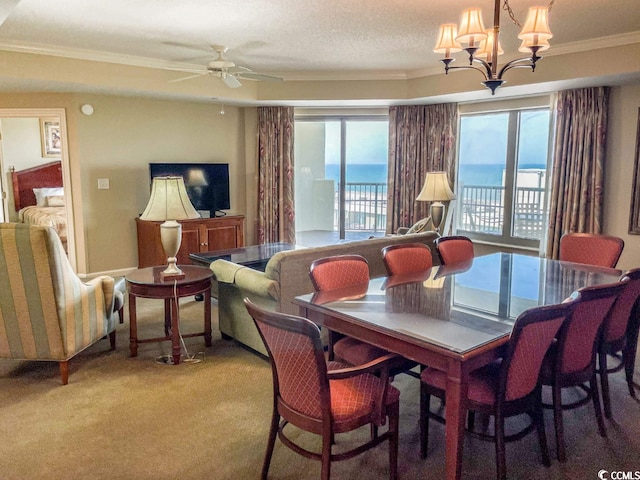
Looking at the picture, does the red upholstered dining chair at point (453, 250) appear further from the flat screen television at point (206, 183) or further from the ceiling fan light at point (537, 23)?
the flat screen television at point (206, 183)

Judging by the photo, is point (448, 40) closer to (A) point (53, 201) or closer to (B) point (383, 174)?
(B) point (383, 174)

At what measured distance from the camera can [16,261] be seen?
2.94 metres

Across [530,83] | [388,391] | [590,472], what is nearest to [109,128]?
[530,83]

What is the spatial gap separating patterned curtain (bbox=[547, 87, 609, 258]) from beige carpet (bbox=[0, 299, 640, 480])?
→ 2.61 meters

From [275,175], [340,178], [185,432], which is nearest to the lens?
[185,432]

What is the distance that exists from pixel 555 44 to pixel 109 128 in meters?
5.14

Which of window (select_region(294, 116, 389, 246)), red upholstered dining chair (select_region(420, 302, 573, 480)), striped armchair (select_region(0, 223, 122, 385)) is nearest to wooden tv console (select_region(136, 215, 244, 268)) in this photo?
window (select_region(294, 116, 389, 246))

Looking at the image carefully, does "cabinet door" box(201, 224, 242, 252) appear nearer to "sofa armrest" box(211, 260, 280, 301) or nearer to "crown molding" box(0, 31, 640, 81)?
"crown molding" box(0, 31, 640, 81)

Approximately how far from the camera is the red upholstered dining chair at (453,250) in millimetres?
3719

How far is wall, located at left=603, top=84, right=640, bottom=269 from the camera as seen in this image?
5.10 meters

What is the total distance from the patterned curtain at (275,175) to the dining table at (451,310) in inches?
153

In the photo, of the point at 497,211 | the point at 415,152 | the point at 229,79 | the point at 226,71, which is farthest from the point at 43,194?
the point at 497,211

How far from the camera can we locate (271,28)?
420 cm

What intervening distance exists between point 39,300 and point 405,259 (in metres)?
2.39
